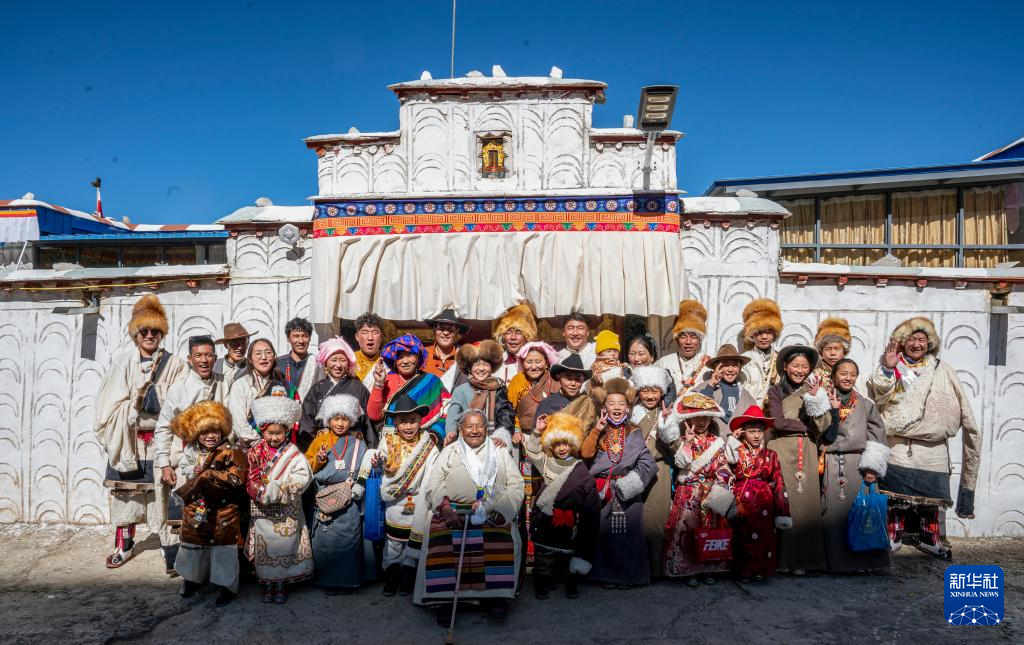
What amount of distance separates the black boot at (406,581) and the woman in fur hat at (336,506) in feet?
0.74

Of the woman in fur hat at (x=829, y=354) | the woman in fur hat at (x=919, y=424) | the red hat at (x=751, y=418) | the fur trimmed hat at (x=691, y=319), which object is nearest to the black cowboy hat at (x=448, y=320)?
the fur trimmed hat at (x=691, y=319)

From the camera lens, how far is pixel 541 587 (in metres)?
4.12

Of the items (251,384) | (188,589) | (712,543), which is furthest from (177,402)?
(712,543)

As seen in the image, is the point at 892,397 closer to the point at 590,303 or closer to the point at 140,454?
the point at 590,303

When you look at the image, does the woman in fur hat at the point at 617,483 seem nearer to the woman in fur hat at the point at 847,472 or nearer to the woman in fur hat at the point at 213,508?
the woman in fur hat at the point at 847,472

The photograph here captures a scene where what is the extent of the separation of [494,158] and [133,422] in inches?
154

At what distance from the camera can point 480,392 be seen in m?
4.59

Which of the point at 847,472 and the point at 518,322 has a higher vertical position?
the point at 518,322

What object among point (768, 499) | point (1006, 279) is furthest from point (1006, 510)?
point (768, 499)

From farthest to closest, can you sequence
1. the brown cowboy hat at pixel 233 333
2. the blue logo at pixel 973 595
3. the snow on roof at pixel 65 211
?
the snow on roof at pixel 65 211 → the brown cowboy hat at pixel 233 333 → the blue logo at pixel 973 595

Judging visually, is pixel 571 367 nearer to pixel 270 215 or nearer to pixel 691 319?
pixel 691 319

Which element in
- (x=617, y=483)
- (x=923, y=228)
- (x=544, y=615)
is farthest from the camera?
(x=923, y=228)

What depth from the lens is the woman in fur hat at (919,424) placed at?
16.2 ft

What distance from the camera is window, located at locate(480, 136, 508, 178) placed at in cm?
621
